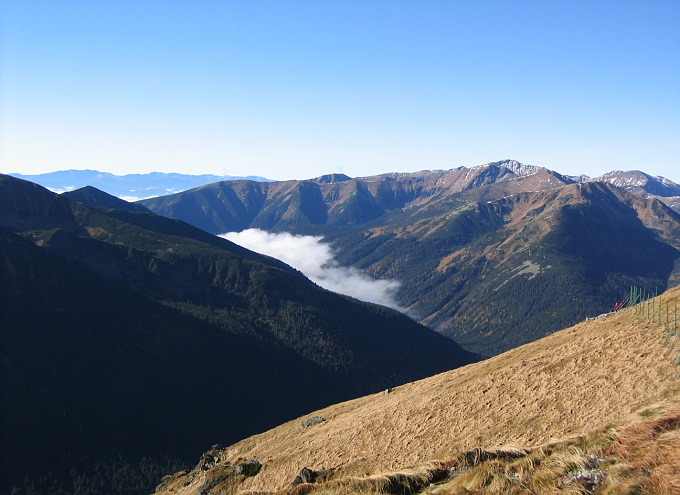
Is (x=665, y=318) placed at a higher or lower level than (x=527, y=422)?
higher

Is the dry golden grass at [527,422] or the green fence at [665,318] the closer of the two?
the dry golden grass at [527,422]

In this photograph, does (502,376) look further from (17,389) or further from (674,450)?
(17,389)

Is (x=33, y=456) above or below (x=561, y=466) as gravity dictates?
below

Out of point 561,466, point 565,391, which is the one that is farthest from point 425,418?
point 561,466

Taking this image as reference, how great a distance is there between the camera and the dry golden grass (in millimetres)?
26688

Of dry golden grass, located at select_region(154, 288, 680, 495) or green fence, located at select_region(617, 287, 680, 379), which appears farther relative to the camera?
green fence, located at select_region(617, 287, 680, 379)

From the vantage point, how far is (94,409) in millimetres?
181125

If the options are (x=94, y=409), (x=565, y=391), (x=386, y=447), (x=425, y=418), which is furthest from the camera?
(x=94, y=409)

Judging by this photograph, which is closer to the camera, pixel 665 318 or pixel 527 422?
pixel 527 422

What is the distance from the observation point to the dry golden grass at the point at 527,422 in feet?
87.6

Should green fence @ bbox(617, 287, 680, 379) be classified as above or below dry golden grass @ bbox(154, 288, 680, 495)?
above

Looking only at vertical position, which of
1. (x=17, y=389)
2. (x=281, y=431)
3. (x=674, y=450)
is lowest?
(x=17, y=389)

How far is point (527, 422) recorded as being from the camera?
43.2 metres

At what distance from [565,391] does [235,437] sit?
568 feet
